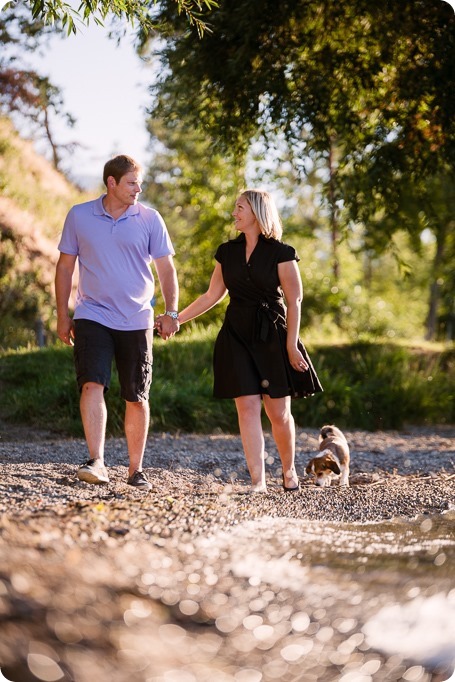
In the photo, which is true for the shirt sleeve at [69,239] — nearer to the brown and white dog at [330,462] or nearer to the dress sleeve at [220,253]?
the dress sleeve at [220,253]

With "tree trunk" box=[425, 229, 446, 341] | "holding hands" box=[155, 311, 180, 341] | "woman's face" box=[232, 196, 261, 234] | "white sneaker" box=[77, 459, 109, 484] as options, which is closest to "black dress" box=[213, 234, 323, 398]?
"woman's face" box=[232, 196, 261, 234]

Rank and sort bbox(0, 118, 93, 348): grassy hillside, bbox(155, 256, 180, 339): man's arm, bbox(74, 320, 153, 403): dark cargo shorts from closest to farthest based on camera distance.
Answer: bbox(74, 320, 153, 403): dark cargo shorts → bbox(155, 256, 180, 339): man's arm → bbox(0, 118, 93, 348): grassy hillside

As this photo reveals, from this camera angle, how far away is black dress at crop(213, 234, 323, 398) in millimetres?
6184

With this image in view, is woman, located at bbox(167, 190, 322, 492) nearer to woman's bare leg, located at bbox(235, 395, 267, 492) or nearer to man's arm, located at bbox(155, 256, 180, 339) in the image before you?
woman's bare leg, located at bbox(235, 395, 267, 492)

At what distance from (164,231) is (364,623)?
3.23m

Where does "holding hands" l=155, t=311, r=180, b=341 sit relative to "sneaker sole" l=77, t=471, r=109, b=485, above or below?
above

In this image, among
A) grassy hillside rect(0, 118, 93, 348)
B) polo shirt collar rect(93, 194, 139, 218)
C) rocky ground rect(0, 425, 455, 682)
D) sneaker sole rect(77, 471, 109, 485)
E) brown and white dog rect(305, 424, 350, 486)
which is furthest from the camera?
grassy hillside rect(0, 118, 93, 348)

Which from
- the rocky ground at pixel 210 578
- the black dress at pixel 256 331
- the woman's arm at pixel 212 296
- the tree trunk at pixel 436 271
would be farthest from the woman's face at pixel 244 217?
the tree trunk at pixel 436 271

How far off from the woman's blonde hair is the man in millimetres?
638

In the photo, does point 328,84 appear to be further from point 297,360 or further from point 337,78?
point 297,360

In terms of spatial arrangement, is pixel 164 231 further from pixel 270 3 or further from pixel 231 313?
pixel 270 3

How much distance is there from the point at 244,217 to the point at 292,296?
634 millimetres

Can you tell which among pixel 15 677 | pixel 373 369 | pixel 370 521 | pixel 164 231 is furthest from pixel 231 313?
pixel 373 369

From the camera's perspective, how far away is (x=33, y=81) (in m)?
14.5
